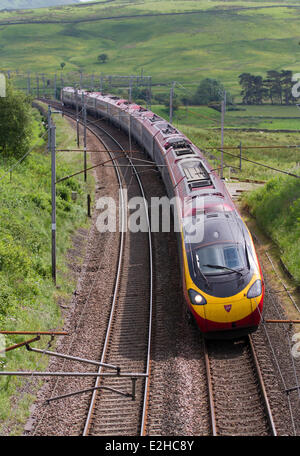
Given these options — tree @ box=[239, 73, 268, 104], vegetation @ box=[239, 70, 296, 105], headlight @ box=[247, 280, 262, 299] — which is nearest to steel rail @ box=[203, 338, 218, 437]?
headlight @ box=[247, 280, 262, 299]

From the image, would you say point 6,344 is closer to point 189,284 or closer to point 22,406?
point 22,406

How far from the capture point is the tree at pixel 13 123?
35.2 metres

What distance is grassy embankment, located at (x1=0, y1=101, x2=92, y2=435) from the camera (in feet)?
50.1

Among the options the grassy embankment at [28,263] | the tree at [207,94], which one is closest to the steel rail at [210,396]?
the grassy embankment at [28,263]

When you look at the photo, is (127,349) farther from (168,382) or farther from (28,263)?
(28,263)

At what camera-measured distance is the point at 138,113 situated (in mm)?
46719

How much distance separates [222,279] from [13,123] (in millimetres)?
23771

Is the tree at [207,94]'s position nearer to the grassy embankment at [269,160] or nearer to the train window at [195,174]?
the grassy embankment at [269,160]

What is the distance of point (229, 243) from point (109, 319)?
213 inches

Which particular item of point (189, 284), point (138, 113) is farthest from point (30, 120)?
point (189, 284)

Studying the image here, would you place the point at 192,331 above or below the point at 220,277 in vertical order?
below

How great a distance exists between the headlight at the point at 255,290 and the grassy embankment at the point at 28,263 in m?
7.05

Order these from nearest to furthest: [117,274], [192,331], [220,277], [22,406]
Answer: [22,406] → [220,277] → [192,331] → [117,274]

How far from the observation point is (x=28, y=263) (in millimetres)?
21625
